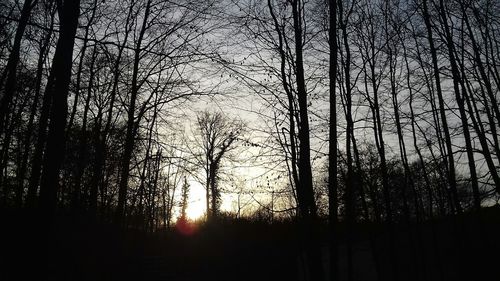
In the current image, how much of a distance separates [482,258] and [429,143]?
4.52m

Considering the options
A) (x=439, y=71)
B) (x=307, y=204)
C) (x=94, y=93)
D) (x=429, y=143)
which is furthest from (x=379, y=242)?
(x=94, y=93)

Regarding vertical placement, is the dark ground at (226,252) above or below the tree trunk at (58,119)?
below

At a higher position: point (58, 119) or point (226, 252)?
point (58, 119)

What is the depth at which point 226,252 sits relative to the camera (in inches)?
546

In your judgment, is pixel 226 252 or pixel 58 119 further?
pixel 226 252

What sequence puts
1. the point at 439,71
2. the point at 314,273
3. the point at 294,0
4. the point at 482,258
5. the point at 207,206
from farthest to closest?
the point at 207,206 < the point at 482,258 < the point at 439,71 < the point at 294,0 < the point at 314,273

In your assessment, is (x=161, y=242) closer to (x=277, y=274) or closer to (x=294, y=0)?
(x=277, y=274)

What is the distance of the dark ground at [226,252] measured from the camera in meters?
8.95

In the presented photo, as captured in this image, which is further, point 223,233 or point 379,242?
point 379,242

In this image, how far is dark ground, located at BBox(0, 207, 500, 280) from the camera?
8946 mm

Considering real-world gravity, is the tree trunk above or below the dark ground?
above

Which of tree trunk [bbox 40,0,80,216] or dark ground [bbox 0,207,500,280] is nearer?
tree trunk [bbox 40,0,80,216]

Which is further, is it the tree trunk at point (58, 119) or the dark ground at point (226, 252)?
the dark ground at point (226, 252)

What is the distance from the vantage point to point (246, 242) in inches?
547
